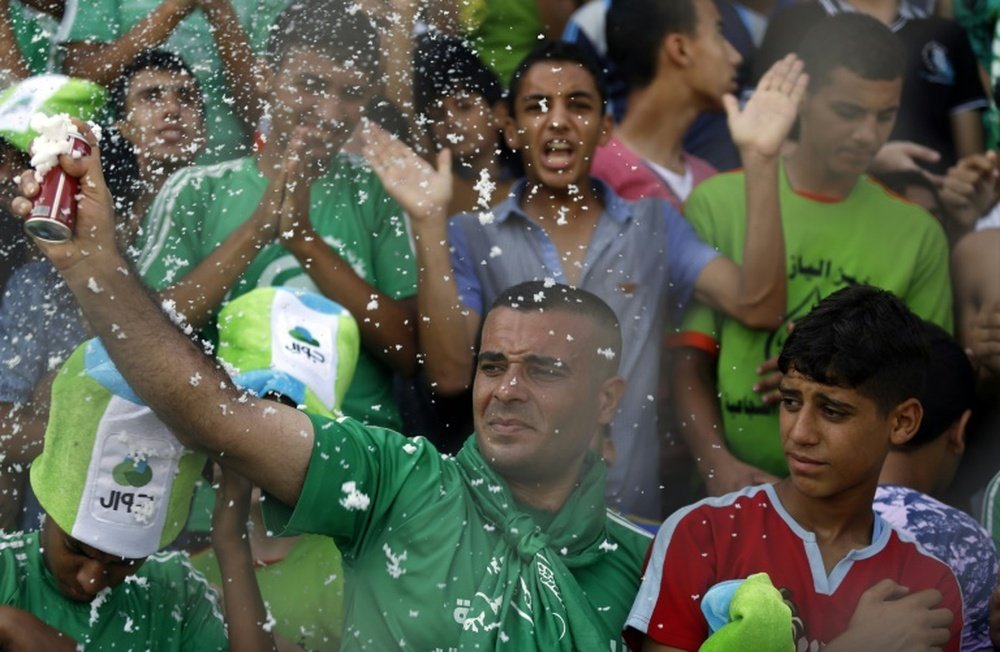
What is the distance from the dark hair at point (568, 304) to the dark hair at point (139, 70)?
3.11 ft

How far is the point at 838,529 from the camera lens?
3.04 metres

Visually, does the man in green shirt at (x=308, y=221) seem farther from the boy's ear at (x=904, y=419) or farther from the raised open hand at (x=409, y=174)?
the boy's ear at (x=904, y=419)

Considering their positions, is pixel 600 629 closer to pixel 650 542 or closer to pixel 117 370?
pixel 650 542

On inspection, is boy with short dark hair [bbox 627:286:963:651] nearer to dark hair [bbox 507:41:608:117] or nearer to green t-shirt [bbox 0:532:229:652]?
green t-shirt [bbox 0:532:229:652]

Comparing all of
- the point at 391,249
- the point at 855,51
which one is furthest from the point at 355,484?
the point at 855,51

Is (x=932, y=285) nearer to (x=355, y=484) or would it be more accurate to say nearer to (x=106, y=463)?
(x=355, y=484)

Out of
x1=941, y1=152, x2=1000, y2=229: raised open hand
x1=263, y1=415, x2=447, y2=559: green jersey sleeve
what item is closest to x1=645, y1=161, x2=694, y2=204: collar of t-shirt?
x1=941, y1=152, x2=1000, y2=229: raised open hand

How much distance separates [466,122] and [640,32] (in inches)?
20.6

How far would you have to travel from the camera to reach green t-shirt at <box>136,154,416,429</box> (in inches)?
140

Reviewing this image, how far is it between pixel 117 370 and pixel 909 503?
1.57m

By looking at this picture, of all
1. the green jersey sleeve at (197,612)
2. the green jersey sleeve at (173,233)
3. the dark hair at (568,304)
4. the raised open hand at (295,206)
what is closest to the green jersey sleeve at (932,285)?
the dark hair at (568,304)

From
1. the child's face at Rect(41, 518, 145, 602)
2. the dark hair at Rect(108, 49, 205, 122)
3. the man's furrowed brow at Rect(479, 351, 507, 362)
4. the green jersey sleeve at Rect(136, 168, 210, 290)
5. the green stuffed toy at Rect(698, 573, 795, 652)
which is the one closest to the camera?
the green stuffed toy at Rect(698, 573, 795, 652)

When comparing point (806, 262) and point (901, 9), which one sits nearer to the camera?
point (806, 262)

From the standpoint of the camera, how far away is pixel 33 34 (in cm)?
396
